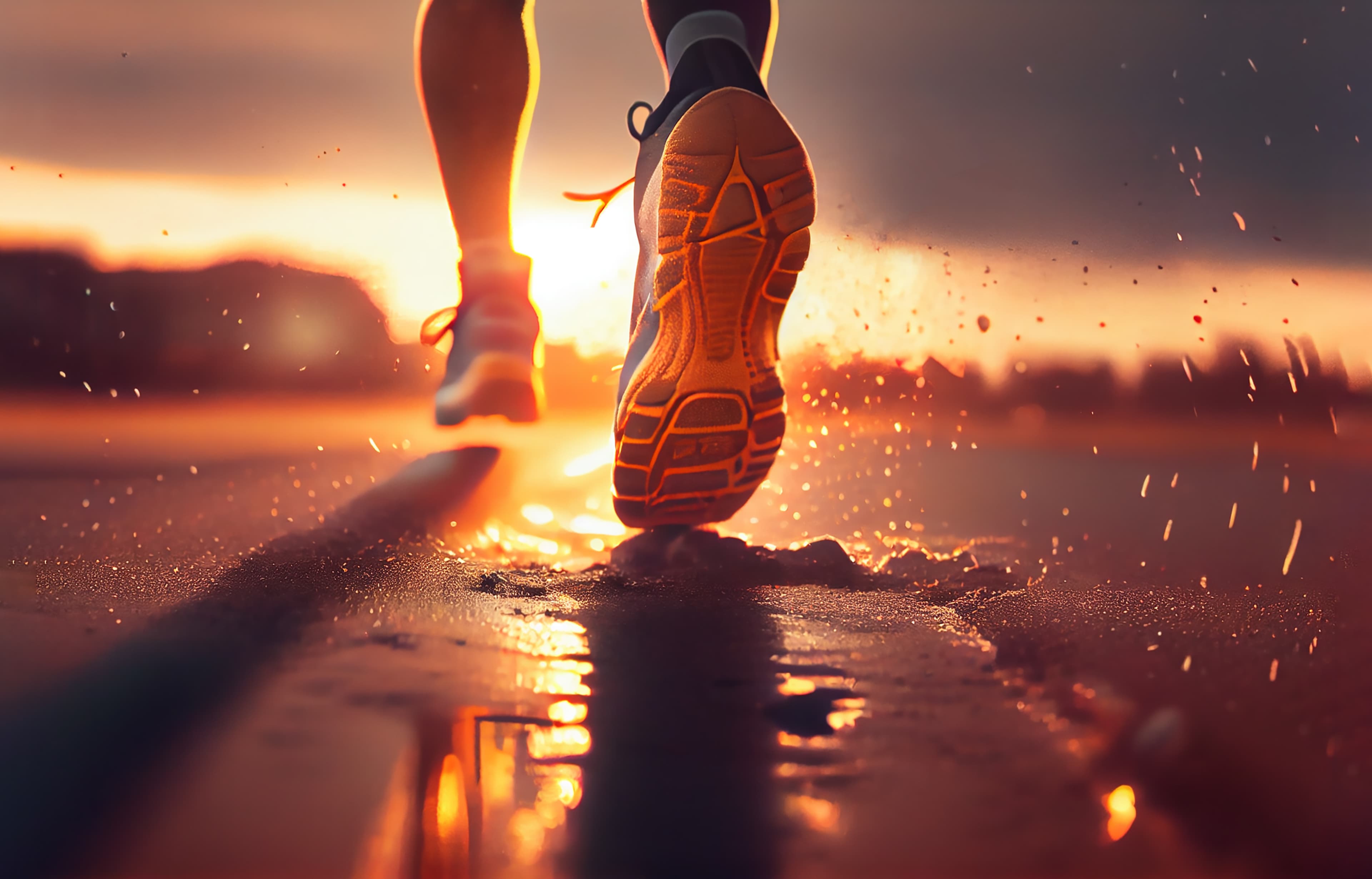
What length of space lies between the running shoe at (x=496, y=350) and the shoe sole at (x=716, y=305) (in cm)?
32

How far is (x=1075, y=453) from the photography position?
64.3 inches

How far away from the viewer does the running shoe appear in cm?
100

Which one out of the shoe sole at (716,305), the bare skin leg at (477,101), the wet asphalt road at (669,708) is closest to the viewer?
the wet asphalt road at (669,708)

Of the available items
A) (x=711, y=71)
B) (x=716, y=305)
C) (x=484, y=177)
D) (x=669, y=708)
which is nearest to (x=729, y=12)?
(x=711, y=71)

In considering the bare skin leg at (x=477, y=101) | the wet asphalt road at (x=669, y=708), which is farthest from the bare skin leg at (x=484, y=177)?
the wet asphalt road at (x=669, y=708)

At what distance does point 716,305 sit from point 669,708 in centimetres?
39

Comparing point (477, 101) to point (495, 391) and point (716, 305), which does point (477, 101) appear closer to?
point (495, 391)

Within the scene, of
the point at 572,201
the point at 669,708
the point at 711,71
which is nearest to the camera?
the point at 669,708

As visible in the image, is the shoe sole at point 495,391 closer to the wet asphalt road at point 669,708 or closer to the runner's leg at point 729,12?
the wet asphalt road at point 669,708

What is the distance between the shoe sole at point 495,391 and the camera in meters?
0.99

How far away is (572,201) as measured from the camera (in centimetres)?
92

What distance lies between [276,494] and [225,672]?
72 centimetres

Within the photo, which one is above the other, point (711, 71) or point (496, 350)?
point (711, 71)

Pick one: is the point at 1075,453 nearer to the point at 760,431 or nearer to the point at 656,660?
the point at 760,431
